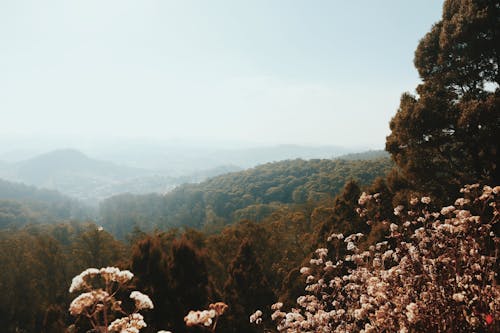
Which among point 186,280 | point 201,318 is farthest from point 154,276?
point 201,318

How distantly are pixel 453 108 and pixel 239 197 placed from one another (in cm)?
12824

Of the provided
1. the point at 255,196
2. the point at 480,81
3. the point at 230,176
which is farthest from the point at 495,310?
the point at 230,176

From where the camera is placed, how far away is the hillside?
341 feet

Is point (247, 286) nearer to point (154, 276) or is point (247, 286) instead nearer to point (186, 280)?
point (186, 280)

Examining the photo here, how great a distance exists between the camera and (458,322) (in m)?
3.59

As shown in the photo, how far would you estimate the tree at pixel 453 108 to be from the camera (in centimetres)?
1189

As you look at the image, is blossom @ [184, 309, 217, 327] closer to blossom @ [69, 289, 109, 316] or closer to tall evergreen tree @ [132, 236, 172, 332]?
blossom @ [69, 289, 109, 316]

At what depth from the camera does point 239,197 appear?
139250 millimetres

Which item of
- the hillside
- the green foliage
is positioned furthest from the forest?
the hillside

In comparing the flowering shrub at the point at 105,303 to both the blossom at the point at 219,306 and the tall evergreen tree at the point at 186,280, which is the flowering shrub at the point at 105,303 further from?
the tall evergreen tree at the point at 186,280

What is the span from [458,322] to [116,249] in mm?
43616

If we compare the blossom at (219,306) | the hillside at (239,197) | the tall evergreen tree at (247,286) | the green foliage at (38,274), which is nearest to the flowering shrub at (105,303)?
the blossom at (219,306)

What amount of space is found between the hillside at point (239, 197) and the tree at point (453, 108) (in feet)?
263

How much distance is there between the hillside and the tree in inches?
3158
